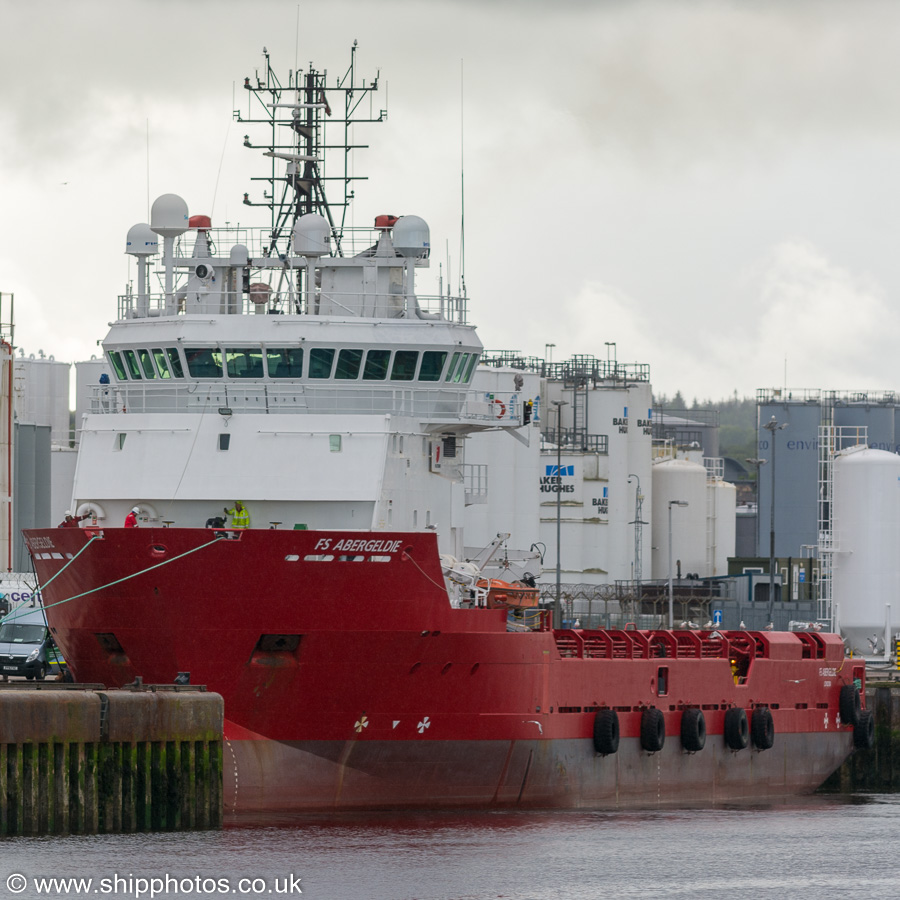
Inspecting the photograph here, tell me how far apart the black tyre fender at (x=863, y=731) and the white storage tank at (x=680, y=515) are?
141 ft

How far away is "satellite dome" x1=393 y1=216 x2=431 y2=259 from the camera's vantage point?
108ft

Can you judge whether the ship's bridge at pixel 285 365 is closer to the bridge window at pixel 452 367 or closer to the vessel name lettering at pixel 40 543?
the bridge window at pixel 452 367

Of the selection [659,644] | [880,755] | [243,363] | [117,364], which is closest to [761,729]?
[659,644]

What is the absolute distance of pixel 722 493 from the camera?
88.3m

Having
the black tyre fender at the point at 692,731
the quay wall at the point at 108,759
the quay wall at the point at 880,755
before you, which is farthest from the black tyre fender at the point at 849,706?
the quay wall at the point at 108,759

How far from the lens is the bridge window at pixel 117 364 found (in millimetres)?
32812

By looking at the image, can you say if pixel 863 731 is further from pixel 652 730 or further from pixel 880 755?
pixel 652 730

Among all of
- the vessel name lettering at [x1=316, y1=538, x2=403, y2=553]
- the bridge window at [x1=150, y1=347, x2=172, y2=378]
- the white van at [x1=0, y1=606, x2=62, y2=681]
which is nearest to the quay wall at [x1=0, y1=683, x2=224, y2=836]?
the vessel name lettering at [x1=316, y1=538, x2=403, y2=553]

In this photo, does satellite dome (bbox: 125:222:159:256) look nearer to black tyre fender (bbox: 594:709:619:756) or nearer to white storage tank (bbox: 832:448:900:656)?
black tyre fender (bbox: 594:709:619:756)

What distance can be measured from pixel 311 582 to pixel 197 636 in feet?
6.31

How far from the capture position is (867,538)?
52.4m

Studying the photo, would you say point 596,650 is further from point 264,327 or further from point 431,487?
point 264,327

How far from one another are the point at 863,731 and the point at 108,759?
763 inches
